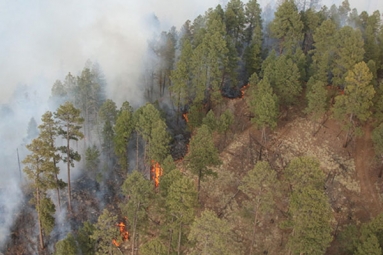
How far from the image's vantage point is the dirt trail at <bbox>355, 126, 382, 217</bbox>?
43625mm

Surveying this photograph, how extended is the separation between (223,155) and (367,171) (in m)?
16.8

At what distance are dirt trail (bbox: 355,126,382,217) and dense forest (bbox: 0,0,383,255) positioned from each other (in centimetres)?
15

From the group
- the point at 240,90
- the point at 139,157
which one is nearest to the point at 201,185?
the point at 139,157

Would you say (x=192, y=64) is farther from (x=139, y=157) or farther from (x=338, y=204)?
(x=338, y=204)

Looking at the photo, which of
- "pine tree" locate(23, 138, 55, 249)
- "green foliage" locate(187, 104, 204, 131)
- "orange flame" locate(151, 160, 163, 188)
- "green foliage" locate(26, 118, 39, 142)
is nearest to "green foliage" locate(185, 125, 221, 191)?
"orange flame" locate(151, 160, 163, 188)

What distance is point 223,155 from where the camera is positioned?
165 feet

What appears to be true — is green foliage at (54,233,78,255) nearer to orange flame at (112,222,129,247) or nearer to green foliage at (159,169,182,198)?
orange flame at (112,222,129,247)

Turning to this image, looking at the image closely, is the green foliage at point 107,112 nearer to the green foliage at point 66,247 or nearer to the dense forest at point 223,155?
the dense forest at point 223,155

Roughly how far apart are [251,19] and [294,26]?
927 centimetres

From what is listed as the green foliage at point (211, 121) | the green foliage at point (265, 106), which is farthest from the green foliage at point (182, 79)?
the green foliage at point (265, 106)

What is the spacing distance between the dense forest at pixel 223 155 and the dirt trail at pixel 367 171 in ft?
0.51

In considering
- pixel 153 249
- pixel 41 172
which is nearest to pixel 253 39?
pixel 41 172

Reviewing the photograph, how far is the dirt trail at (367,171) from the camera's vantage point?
43.6m

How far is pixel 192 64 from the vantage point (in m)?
55.0
